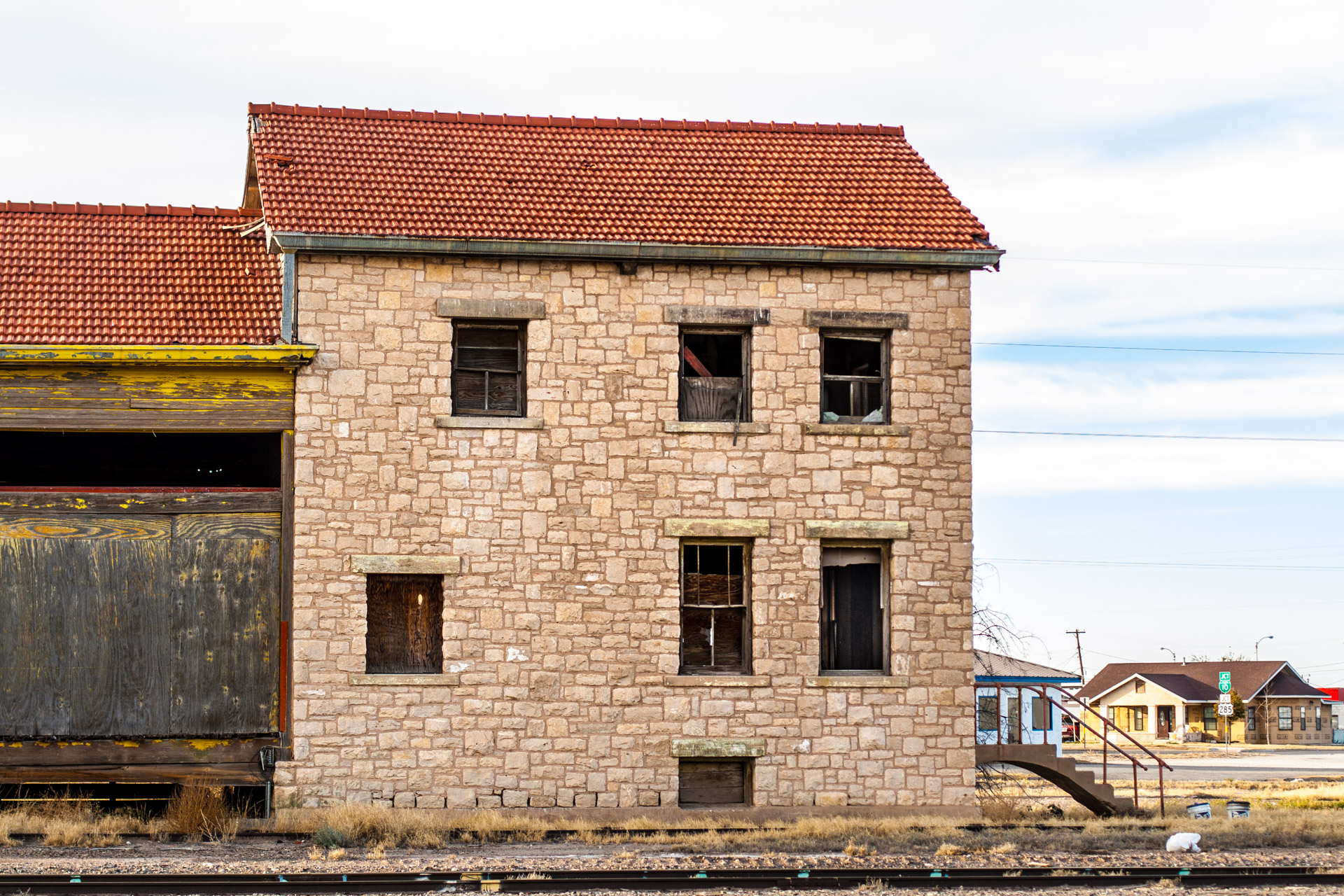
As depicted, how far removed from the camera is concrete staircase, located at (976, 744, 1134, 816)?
58.1ft

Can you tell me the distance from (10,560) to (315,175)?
18.8ft

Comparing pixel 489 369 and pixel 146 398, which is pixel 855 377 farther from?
pixel 146 398

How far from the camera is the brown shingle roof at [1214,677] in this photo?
70938 millimetres

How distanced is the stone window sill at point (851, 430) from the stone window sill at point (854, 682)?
9.59 feet

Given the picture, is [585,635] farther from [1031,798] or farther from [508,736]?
[1031,798]

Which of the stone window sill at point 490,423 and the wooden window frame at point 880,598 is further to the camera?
the wooden window frame at point 880,598

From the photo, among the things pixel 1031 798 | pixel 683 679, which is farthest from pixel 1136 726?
pixel 683 679

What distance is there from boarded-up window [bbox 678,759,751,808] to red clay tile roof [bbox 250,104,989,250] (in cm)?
623

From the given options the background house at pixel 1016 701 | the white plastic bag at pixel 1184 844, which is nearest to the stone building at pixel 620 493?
the background house at pixel 1016 701

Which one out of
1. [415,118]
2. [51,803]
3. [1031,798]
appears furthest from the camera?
[1031,798]

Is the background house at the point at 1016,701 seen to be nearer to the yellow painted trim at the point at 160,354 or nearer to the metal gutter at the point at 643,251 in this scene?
the metal gutter at the point at 643,251

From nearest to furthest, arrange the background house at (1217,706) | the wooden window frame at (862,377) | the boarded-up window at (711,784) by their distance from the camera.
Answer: the boarded-up window at (711,784) → the wooden window frame at (862,377) → the background house at (1217,706)

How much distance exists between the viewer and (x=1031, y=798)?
2220 cm

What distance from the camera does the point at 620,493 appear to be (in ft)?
56.7
